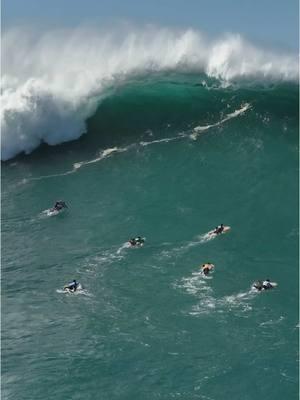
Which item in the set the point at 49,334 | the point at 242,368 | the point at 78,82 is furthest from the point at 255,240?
the point at 78,82

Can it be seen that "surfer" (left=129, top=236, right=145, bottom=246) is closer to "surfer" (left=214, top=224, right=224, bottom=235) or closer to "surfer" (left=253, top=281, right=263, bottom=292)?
"surfer" (left=214, top=224, right=224, bottom=235)

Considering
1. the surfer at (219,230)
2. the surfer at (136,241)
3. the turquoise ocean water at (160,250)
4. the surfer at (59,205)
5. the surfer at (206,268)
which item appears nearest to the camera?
the turquoise ocean water at (160,250)

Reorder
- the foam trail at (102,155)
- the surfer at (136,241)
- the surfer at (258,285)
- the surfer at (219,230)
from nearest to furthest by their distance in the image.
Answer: the surfer at (258,285)
the surfer at (136,241)
the surfer at (219,230)
the foam trail at (102,155)

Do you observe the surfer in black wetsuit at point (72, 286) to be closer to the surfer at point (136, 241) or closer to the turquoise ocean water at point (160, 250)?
the turquoise ocean water at point (160, 250)

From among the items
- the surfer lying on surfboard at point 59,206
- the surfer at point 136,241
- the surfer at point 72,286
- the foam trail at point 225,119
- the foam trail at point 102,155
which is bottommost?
the surfer at point 72,286

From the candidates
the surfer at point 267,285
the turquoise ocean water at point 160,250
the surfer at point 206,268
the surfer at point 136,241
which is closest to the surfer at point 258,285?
the surfer at point 267,285

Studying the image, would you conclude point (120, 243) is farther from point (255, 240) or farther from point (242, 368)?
point (242, 368)

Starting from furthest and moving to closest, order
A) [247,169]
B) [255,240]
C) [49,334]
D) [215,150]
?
[215,150], [247,169], [255,240], [49,334]

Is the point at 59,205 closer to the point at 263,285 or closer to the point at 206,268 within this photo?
the point at 206,268
